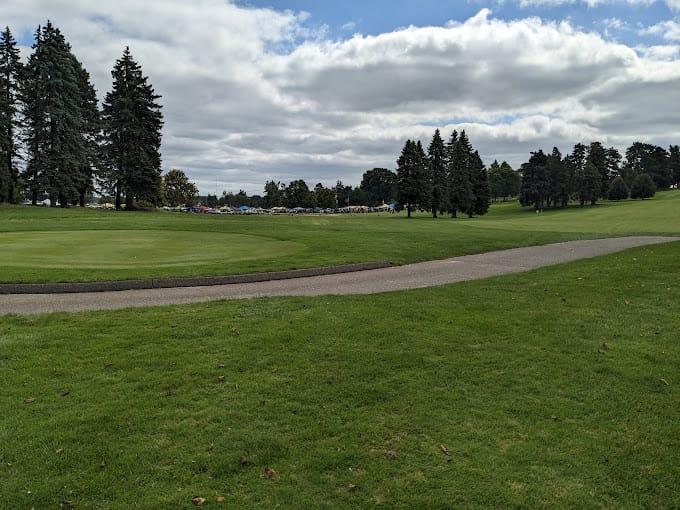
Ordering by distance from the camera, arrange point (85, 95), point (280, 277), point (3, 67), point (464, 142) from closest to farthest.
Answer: point (280, 277)
point (3, 67)
point (85, 95)
point (464, 142)

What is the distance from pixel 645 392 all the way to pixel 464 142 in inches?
3132

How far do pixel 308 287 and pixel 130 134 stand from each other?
1992 inches

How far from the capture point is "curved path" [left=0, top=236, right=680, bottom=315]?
30.8 ft

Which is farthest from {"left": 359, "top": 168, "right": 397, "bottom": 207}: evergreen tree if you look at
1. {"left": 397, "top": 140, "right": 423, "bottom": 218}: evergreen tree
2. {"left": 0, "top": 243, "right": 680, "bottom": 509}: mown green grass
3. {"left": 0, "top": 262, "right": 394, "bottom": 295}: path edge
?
{"left": 0, "top": 243, "right": 680, "bottom": 509}: mown green grass

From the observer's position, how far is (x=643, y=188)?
10362cm

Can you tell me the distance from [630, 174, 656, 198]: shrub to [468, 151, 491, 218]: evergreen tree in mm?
43080

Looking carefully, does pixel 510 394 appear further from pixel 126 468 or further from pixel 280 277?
pixel 280 277

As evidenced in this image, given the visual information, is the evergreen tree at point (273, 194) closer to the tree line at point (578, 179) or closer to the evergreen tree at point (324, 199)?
the evergreen tree at point (324, 199)

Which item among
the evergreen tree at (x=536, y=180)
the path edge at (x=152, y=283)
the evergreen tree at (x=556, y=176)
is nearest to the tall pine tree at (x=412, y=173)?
the evergreen tree at (x=536, y=180)

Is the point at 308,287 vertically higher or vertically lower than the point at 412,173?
lower

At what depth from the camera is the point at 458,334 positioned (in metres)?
7.01

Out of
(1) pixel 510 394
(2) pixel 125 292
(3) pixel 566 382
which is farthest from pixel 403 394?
(2) pixel 125 292

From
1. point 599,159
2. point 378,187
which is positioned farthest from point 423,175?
point 378,187

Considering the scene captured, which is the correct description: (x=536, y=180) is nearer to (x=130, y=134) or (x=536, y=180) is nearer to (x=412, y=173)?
(x=412, y=173)
